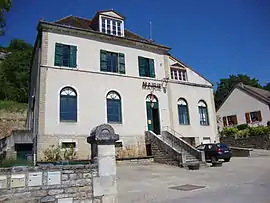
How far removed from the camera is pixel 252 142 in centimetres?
2745

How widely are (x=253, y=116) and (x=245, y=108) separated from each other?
1.63 metres

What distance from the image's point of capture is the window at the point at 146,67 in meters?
20.2

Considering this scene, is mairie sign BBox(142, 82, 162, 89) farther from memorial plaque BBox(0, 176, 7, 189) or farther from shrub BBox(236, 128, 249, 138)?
memorial plaque BBox(0, 176, 7, 189)

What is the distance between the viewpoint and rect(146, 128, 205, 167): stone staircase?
1486 cm

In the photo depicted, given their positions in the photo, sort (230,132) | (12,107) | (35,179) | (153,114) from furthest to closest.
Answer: (230,132)
(12,107)
(153,114)
(35,179)

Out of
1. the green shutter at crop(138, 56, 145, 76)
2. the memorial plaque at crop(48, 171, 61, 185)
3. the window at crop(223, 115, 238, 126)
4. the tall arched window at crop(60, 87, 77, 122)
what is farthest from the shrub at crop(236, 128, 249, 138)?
the memorial plaque at crop(48, 171, 61, 185)

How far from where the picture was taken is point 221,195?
7.25 m

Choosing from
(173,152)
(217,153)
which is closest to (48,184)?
(173,152)

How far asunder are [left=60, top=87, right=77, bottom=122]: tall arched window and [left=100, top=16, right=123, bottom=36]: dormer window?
5904mm

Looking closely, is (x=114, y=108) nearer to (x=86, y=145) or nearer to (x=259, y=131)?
(x=86, y=145)

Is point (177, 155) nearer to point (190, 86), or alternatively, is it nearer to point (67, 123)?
point (67, 123)

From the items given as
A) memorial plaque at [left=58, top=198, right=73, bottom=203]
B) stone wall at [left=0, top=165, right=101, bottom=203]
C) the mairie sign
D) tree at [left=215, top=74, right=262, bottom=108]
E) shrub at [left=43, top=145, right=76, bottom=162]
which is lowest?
memorial plaque at [left=58, top=198, right=73, bottom=203]

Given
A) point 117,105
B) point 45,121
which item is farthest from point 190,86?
point 45,121

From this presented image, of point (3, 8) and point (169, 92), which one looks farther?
point (169, 92)
